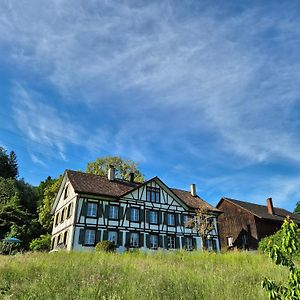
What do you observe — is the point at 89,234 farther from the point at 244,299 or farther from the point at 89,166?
the point at 244,299

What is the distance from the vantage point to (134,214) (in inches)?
1213

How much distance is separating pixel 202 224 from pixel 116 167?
58.7ft

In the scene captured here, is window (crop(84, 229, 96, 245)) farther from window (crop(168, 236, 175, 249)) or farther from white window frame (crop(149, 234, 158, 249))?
window (crop(168, 236, 175, 249))

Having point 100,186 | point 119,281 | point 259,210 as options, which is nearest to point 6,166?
point 100,186

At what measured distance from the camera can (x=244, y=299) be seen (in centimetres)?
753

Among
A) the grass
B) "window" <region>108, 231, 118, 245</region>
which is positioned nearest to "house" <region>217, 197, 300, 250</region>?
"window" <region>108, 231, 118, 245</region>

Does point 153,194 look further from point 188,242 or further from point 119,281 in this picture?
point 119,281

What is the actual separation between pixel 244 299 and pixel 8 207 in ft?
67.3

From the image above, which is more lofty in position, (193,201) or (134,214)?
(193,201)

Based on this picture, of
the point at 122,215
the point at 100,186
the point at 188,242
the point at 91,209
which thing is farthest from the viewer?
the point at 188,242

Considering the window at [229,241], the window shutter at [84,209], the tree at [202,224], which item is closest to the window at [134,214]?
the window shutter at [84,209]

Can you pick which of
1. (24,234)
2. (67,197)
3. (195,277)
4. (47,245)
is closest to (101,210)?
(67,197)

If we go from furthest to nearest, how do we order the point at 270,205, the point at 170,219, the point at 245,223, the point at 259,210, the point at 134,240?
the point at 270,205
the point at 259,210
the point at 245,223
the point at 170,219
the point at 134,240

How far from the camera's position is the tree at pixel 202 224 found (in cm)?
3115
